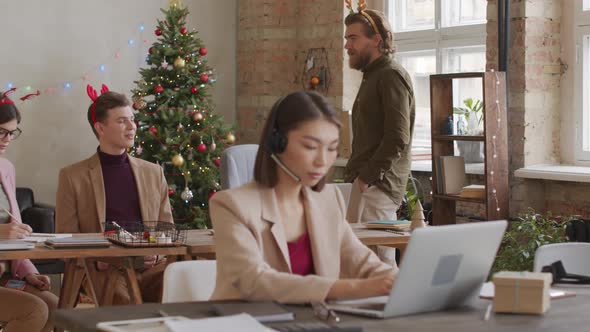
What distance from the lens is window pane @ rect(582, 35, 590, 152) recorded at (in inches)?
216

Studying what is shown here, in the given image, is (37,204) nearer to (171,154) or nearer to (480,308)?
(171,154)

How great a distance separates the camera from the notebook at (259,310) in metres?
1.99

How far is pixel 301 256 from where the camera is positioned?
2426 mm

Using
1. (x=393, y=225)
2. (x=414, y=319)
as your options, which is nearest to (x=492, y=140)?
(x=393, y=225)

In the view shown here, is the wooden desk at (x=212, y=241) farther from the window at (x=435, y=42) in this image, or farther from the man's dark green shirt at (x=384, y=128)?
the window at (x=435, y=42)

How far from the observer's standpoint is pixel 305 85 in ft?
24.1

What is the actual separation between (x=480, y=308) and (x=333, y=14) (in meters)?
5.08

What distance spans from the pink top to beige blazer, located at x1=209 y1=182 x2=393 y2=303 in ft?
0.07

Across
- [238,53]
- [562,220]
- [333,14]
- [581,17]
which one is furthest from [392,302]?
[238,53]

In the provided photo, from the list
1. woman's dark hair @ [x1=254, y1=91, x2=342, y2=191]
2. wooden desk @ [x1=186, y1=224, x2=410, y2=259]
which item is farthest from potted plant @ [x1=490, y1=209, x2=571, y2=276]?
woman's dark hair @ [x1=254, y1=91, x2=342, y2=191]

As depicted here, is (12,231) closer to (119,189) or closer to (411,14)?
(119,189)

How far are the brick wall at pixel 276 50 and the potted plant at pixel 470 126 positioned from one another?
4.29 ft

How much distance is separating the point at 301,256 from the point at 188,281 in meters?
0.36

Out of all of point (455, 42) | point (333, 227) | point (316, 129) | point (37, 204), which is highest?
point (455, 42)
